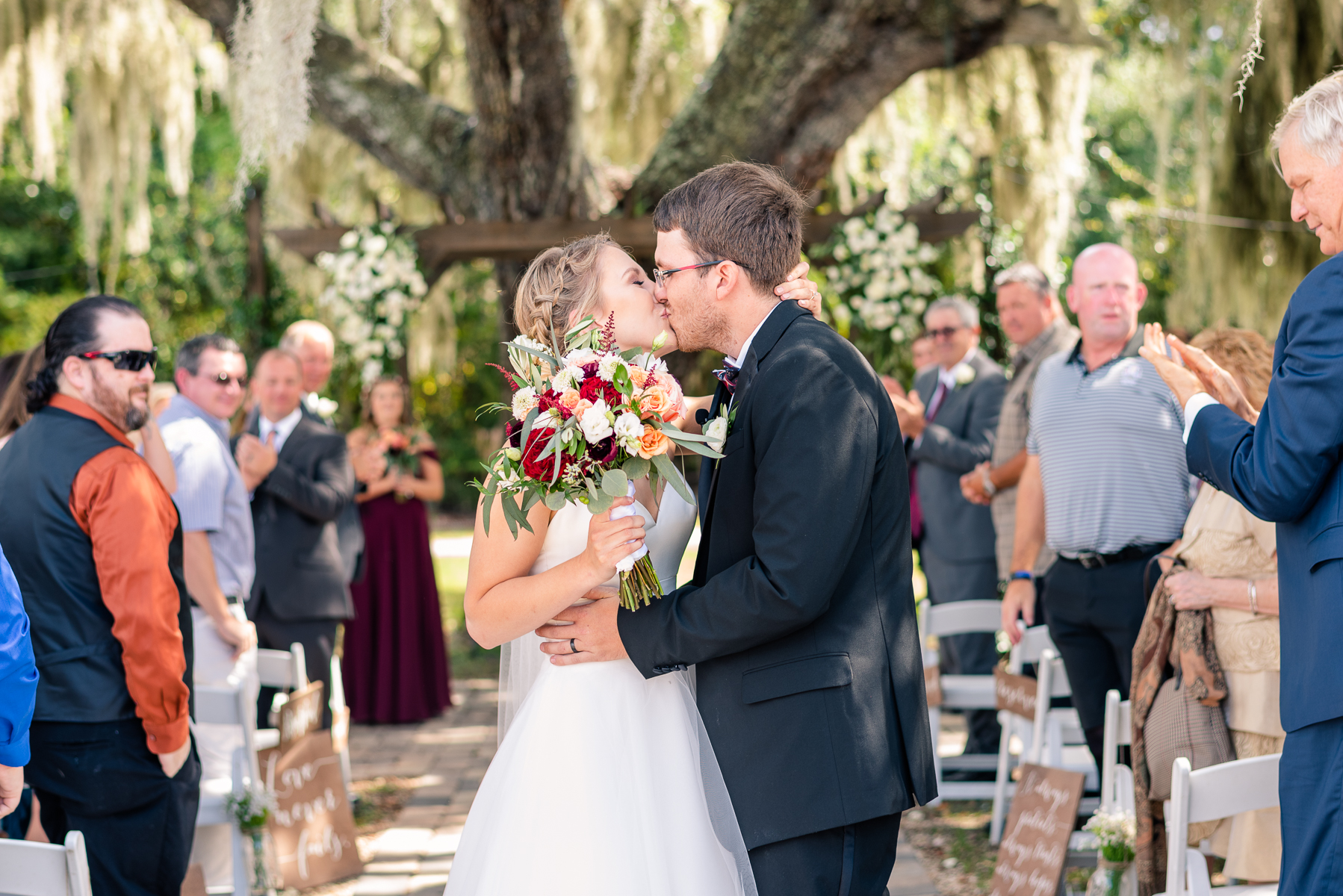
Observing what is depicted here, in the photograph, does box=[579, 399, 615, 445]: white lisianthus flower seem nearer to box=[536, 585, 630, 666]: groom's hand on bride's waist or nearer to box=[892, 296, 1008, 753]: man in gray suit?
box=[536, 585, 630, 666]: groom's hand on bride's waist

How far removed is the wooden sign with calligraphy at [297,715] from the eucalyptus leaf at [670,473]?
8.09ft

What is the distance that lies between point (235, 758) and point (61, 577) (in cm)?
110

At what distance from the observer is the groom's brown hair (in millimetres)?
2180

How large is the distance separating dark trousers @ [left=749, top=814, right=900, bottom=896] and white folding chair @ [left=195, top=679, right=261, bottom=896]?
2.14 m

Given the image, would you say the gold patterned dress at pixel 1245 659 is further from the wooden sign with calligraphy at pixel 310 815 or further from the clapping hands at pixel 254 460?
the clapping hands at pixel 254 460

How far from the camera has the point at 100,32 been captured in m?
7.54

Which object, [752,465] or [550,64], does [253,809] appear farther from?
[550,64]

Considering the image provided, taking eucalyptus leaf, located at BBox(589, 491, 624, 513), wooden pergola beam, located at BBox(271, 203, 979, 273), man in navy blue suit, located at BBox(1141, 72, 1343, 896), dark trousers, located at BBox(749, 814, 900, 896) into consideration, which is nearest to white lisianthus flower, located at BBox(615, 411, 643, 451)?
eucalyptus leaf, located at BBox(589, 491, 624, 513)

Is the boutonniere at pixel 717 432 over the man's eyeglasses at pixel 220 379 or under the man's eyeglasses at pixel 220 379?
under

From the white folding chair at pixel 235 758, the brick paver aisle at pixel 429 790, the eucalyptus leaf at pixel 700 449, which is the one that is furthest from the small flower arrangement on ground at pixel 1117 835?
the white folding chair at pixel 235 758

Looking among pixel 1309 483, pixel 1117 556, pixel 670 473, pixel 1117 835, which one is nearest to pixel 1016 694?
pixel 1117 556

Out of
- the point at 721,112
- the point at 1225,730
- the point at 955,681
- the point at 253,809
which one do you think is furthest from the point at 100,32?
the point at 1225,730

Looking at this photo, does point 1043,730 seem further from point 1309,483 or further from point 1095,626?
point 1309,483

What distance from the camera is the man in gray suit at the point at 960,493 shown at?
5.52 m
